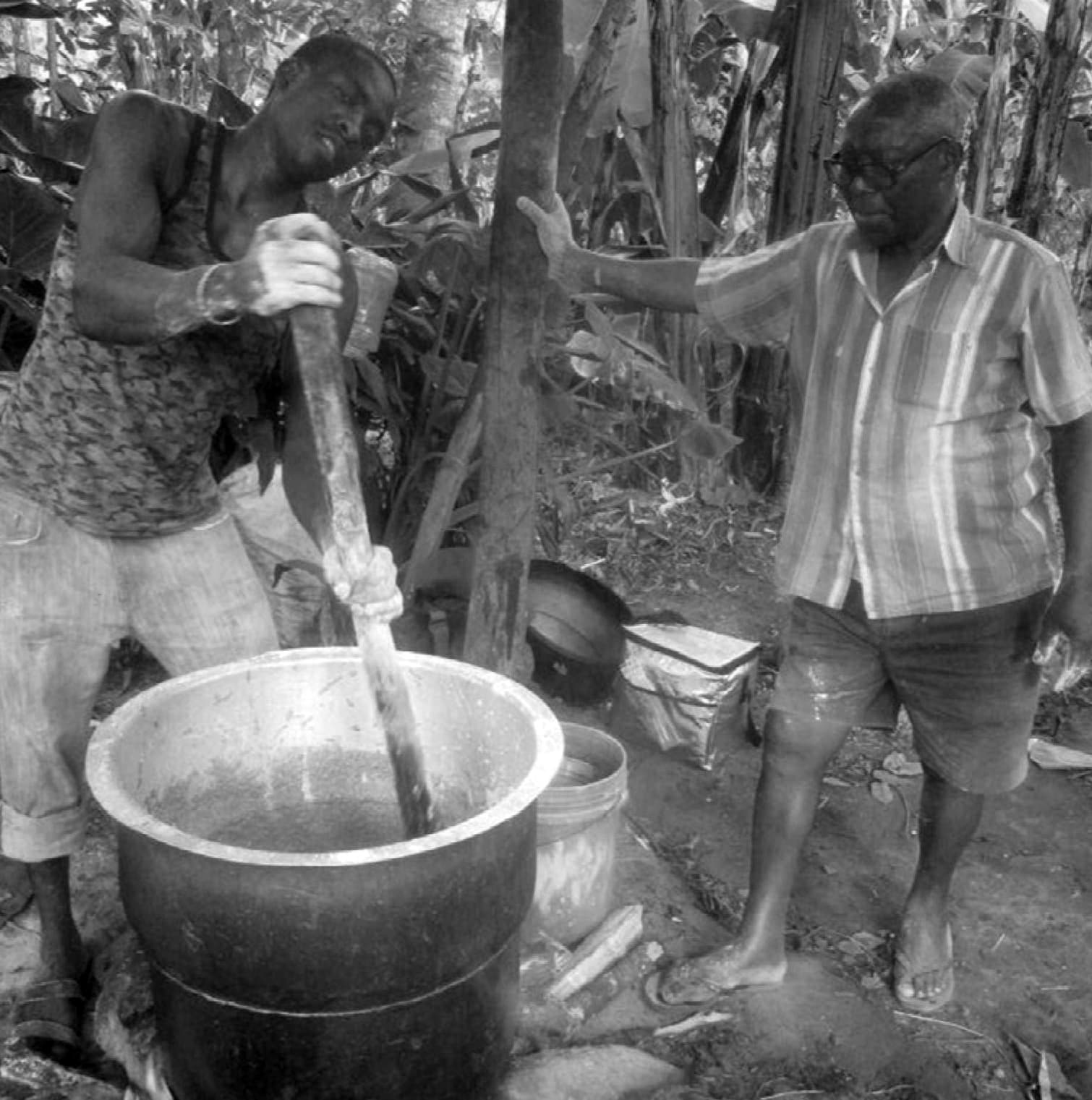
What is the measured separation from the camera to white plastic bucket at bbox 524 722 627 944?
2.81 meters

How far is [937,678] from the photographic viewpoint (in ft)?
8.52

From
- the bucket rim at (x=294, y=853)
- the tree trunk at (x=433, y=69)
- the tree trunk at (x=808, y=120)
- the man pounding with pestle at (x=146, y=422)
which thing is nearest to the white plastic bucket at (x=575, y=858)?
the bucket rim at (x=294, y=853)

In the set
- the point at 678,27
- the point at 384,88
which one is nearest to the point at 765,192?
the point at 678,27

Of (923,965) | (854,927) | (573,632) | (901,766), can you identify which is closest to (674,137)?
(573,632)

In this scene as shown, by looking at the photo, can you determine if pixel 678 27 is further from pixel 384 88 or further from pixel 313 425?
pixel 313 425

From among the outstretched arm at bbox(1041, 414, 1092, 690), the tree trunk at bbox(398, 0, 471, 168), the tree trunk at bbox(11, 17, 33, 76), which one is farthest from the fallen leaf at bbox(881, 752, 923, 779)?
the tree trunk at bbox(11, 17, 33, 76)

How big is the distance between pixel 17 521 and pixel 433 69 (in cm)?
431

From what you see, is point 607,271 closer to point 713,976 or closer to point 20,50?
point 713,976

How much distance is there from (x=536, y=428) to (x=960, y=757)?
3.79 ft

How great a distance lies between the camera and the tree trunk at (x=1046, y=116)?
4469mm

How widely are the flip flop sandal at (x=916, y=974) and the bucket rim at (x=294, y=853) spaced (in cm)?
123

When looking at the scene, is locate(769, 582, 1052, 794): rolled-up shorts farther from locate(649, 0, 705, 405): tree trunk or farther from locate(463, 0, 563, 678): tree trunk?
locate(649, 0, 705, 405): tree trunk

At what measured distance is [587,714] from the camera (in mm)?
4324

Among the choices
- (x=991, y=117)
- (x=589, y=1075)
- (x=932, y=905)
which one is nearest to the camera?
(x=589, y=1075)
